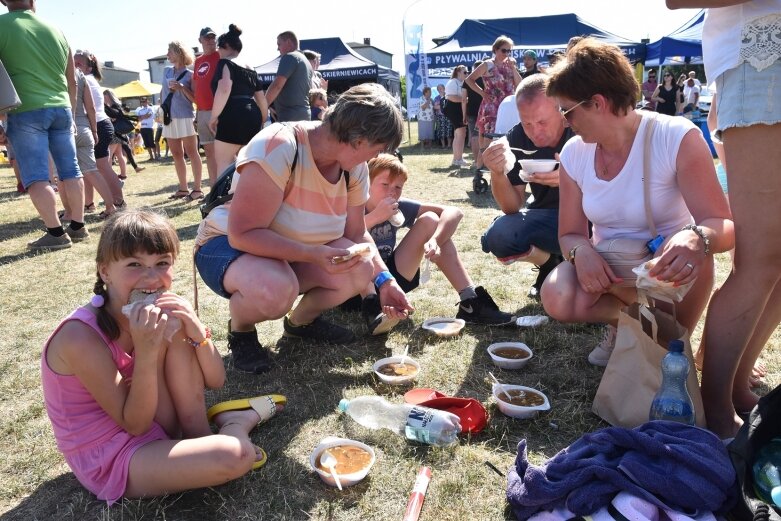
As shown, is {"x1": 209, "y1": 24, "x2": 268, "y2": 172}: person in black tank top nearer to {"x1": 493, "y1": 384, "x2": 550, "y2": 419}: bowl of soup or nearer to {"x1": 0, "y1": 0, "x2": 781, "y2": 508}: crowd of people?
{"x1": 0, "y1": 0, "x2": 781, "y2": 508}: crowd of people

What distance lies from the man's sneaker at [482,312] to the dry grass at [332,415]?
7cm

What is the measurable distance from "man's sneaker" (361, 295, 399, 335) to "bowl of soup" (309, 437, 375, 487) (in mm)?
1005

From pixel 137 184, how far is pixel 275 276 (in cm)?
907

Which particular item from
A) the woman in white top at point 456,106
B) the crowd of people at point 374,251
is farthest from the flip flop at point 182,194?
the crowd of people at point 374,251

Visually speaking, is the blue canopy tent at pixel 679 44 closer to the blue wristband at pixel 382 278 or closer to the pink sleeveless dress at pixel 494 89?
the pink sleeveless dress at pixel 494 89

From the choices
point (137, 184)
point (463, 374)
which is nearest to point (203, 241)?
point (463, 374)

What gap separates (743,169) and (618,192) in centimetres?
52

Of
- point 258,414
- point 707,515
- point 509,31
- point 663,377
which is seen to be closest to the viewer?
point 707,515

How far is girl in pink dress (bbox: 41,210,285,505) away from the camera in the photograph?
5.64 ft

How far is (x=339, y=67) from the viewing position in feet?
63.5

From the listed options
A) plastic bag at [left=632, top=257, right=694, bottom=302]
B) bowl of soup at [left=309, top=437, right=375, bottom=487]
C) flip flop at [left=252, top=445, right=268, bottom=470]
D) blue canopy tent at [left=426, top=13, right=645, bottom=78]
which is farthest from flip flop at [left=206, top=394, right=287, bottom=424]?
blue canopy tent at [left=426, top=13, right=645, bottom=78]

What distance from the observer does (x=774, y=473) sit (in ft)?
4.93

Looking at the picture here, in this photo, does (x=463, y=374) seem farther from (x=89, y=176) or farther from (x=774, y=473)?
(x=89, y=176)

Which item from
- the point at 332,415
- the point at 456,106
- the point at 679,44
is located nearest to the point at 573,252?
the point at 332,415
